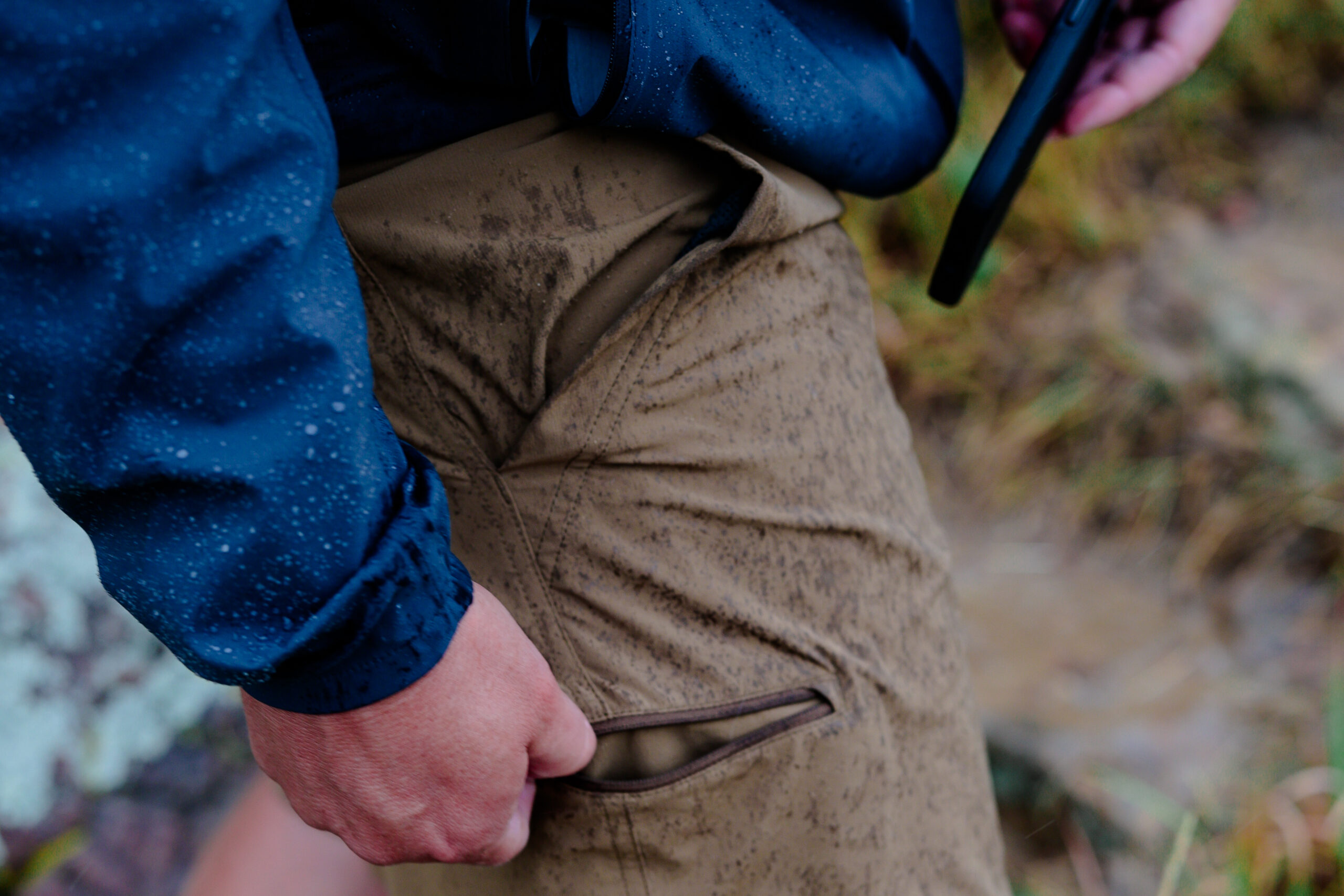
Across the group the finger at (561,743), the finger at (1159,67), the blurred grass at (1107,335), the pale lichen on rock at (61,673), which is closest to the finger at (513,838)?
the finger at (561,743)

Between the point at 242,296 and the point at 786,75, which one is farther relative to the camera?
the point at 786,75

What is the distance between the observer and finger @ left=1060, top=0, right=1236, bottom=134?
1069 millimetres

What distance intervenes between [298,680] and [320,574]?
78mm

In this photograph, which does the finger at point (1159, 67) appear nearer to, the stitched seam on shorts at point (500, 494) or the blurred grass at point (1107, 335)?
the stitched seam on shorts at point (500, 494)

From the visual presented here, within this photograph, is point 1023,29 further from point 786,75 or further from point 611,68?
point 611,68

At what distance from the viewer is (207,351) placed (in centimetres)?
51

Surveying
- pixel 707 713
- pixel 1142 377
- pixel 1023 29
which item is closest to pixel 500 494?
pixel 707 713

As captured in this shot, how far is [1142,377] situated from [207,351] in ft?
7.72

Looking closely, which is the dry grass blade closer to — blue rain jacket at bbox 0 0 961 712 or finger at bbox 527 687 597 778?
finger at bbox 527 687 597 778

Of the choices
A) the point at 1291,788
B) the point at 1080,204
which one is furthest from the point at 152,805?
the point at 1080,204

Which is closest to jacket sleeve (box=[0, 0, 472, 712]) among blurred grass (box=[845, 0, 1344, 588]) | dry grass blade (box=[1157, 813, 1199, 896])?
dry grass blade (box=[1157, 813, 1199, 896])

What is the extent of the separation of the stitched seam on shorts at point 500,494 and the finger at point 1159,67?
80 cm

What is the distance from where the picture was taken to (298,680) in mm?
573

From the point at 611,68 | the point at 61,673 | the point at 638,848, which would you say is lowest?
the point at 61,673
